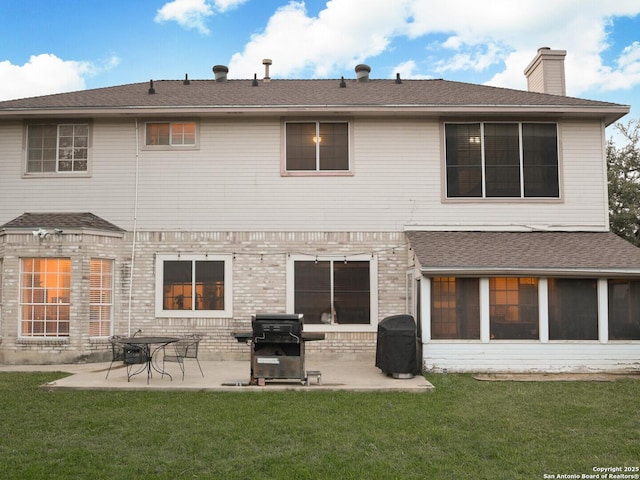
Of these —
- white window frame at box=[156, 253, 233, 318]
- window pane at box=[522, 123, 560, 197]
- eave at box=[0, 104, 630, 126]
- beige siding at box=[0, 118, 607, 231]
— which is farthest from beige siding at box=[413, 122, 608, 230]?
white window frame at box=[156, 253, 233, 318]

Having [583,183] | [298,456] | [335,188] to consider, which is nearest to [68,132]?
[335,188]

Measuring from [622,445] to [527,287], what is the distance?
5.00m

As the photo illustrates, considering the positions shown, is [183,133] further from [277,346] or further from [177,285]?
[277,346]

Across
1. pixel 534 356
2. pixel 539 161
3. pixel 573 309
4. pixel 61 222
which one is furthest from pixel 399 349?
pixel 61 222

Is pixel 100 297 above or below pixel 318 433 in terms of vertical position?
above

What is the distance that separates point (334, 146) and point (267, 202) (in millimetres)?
1948

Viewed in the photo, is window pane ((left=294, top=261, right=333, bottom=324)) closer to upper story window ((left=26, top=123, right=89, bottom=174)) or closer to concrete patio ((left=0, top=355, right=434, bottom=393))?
concrete patio ((left=0, top=355, right=434, bottom=393))

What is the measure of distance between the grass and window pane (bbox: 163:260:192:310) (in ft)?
12.2

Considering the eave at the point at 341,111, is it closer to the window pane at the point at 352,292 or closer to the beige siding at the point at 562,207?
the beige siding at the point at 562,207

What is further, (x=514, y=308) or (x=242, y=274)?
(x=242, y=274)

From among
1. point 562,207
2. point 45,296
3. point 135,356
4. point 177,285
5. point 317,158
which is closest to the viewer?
point 135,356

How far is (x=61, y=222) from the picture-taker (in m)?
12.2

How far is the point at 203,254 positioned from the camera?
41.4 feet

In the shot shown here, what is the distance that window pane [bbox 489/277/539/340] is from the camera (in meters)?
11.0
